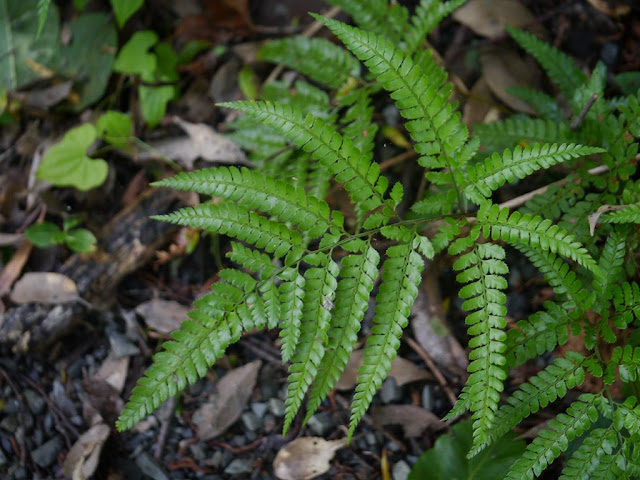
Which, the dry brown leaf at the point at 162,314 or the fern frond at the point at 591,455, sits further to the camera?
the dry brown leaf at the point at 162,314

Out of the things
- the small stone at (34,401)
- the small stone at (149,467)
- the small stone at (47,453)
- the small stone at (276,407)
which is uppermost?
the small stone at (276,407)

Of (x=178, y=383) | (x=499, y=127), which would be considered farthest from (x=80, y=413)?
(x=499, y=127)

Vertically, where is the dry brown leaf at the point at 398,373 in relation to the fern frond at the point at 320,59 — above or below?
below

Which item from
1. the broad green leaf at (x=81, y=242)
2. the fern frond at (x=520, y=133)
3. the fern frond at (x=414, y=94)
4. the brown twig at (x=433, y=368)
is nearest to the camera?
the fern frond at (x=414, y=94)

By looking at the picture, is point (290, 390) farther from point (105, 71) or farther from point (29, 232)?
point (105, 71)

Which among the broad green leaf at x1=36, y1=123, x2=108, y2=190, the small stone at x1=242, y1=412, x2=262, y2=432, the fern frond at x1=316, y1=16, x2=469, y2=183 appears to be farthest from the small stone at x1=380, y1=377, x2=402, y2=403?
the broad green leaf at x1=36, y1=123, x2=108, y2=190

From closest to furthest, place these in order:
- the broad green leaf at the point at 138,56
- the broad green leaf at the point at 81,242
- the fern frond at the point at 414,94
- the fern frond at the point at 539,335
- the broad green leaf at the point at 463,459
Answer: the fern frond at the point at 414,94 → the fern frond at the point at 539,335 → the broad green leaf at the point at 463,459 → the broad green leaf at the point at 81,242 → the broad green leaf at the point at 138,56

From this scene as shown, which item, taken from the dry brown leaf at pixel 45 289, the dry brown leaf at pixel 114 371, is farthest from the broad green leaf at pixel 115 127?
the dry brown leaf at pixel 114 371

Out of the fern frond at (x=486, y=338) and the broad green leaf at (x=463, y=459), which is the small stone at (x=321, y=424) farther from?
the fern frond at (x=486, y=338)
